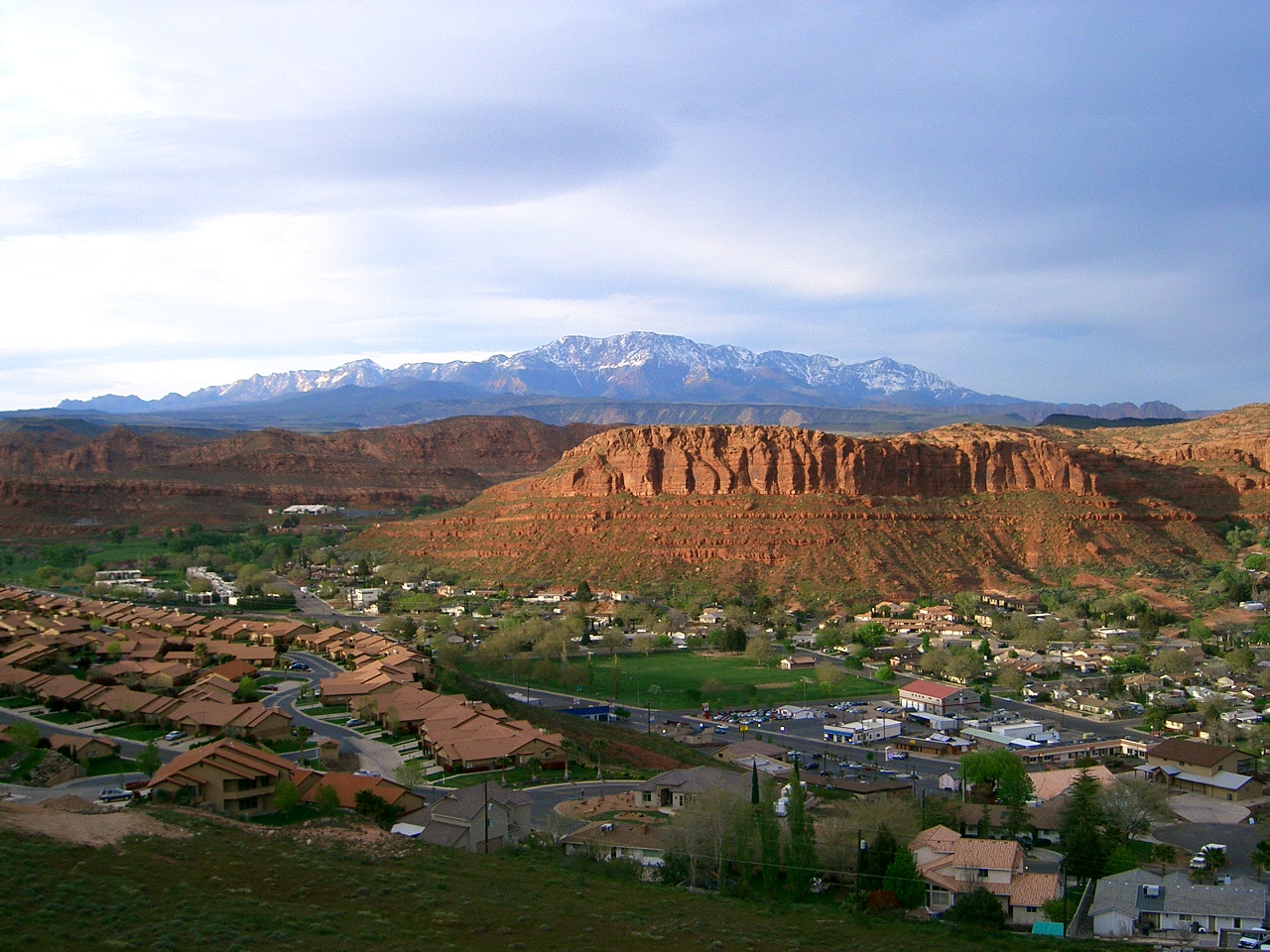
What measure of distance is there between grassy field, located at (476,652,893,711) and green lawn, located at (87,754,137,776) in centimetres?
3029

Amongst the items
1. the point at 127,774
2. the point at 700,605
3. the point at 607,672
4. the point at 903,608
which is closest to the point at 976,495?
the point at 903,608

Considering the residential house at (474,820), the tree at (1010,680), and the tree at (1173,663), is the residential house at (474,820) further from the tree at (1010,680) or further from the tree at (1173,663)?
the tree at (1173,663)

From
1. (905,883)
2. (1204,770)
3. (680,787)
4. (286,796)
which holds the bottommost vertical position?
(1204,770)

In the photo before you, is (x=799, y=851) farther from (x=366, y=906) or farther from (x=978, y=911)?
(x=366, y=906)

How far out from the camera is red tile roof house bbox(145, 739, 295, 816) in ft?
110

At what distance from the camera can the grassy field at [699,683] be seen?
66.4m

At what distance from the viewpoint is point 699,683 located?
233 feet

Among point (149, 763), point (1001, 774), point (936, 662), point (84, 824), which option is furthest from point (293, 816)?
point (936, 662)

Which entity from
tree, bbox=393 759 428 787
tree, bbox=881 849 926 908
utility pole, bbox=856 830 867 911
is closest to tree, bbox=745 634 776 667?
tree, bbox=393 759 428 787

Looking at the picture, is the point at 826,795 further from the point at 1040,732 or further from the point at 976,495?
→ the point at 976,495

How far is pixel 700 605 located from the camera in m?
96.8

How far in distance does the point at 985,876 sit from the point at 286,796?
1916cm

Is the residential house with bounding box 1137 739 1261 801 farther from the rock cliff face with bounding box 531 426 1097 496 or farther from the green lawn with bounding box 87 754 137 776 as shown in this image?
the rock cliff face with bounding box 531 426 1097 496

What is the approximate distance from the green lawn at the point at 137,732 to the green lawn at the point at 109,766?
3.19 meters
